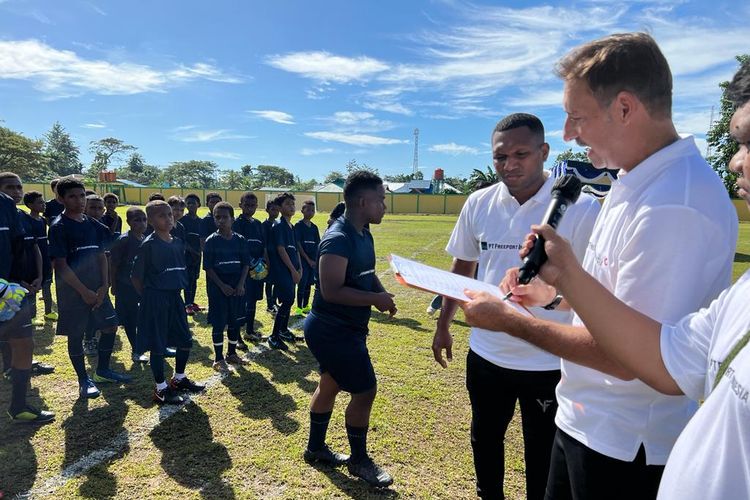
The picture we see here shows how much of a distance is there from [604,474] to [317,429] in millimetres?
2399

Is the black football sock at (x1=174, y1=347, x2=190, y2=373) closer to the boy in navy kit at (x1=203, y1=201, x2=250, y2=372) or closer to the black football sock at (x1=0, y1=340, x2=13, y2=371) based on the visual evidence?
the boy in navy kit at (x1=203, y1=201, x2=250, y2=372)

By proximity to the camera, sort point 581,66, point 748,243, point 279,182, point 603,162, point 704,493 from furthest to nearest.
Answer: point 279,182, point 748,243, point 603,162, point 581,66, point 704,493

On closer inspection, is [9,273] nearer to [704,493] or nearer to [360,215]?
[360,215]

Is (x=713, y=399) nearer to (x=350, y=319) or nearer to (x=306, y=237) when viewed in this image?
(x=350, y=319)

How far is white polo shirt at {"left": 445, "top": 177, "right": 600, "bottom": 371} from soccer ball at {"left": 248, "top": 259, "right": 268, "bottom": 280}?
12.7 ft

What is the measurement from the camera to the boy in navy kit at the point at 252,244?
260 inches

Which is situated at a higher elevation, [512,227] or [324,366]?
[512,227]

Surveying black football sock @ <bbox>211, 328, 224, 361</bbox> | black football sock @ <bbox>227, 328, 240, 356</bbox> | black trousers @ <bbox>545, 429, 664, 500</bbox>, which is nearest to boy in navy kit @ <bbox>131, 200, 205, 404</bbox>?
black football sock @ <bbox>211, 328, 224, 361</bbox>

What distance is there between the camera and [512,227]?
2.80 metres

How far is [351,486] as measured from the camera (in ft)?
10.8

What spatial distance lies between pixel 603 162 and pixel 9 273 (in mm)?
5265

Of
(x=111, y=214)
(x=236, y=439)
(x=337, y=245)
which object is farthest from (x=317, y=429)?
(x=111, y=214)

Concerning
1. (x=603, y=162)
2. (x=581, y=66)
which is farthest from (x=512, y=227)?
(x=581, y=66)

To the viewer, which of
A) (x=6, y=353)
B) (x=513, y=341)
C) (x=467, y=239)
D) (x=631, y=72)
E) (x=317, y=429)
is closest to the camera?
(x=631, y=72)
